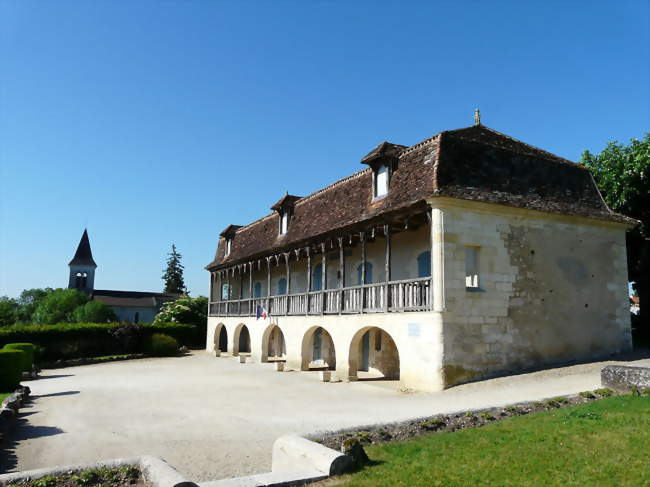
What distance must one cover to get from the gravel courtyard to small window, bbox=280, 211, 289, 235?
25.4ft

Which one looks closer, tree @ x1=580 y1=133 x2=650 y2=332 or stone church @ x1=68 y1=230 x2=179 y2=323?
tree @ x1=580 y1=133 x2=650 y2=332

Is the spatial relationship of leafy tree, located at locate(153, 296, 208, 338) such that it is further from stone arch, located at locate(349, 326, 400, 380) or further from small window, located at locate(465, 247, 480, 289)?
small window, located at locate(465, 247, 480, 289)

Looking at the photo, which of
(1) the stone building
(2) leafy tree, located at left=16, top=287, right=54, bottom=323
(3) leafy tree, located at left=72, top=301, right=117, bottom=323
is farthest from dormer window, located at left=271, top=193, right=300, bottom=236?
(2) leafy tree, located at left=16, top=287, right=54, bottom=323

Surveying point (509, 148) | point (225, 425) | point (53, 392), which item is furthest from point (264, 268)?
point (225, 425)

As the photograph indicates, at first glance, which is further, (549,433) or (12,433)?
(12,433)

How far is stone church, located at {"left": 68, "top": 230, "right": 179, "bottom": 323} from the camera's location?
221 feet

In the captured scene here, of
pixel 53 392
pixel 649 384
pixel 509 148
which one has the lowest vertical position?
pixel 53 392

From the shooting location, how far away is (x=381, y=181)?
55.3 feet

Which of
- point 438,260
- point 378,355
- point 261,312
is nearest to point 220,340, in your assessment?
point 261,312

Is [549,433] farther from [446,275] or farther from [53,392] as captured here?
[53,392]

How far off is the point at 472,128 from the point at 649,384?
9.15 metres

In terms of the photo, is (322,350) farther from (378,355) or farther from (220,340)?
(220,340)

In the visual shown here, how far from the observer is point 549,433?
21.7 feet

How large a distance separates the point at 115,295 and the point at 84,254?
25.5 feet
